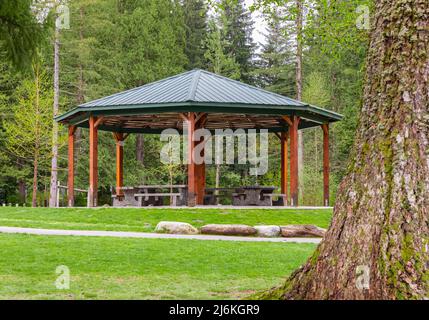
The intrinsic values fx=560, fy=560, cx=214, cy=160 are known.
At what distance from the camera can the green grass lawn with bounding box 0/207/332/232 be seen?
48.8 feet

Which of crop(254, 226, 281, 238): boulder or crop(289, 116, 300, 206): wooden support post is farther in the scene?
crop(289, 116, 300, 206): wooden support post

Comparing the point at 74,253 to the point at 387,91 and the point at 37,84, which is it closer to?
the point at 387,91

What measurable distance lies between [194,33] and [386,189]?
40.3 m

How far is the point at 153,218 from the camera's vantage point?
50.9 feet

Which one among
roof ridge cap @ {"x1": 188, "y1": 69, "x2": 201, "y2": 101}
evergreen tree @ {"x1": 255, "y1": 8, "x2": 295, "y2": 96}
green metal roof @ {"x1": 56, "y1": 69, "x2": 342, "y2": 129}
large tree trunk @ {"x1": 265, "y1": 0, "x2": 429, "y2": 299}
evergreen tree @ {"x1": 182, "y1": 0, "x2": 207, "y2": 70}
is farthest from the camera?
evergreen tree @ {"x1": 182, "y1": 0, "x2": 207, "y2": 70}

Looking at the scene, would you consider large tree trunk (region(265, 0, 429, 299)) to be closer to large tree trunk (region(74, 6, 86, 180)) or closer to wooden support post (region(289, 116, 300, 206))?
wooden support post (region(289, 116, 300, 206))

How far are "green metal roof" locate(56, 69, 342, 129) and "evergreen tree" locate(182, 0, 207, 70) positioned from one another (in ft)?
69.3

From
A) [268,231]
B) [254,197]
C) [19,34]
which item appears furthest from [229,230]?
[19,34]

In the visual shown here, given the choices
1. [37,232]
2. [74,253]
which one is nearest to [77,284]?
[74,253]

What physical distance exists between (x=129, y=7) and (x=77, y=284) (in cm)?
3286

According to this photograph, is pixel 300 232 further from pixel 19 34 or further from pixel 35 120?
pixel 35 120

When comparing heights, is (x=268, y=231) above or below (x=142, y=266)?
above

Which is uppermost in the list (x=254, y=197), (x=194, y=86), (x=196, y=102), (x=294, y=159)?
(x=194, y=86)

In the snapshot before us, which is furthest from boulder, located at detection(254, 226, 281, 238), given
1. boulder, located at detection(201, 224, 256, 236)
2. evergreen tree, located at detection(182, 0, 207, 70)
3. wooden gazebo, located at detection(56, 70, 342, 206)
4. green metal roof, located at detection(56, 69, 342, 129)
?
evergreen tree, located at detection(182, 0, 207, 70)
